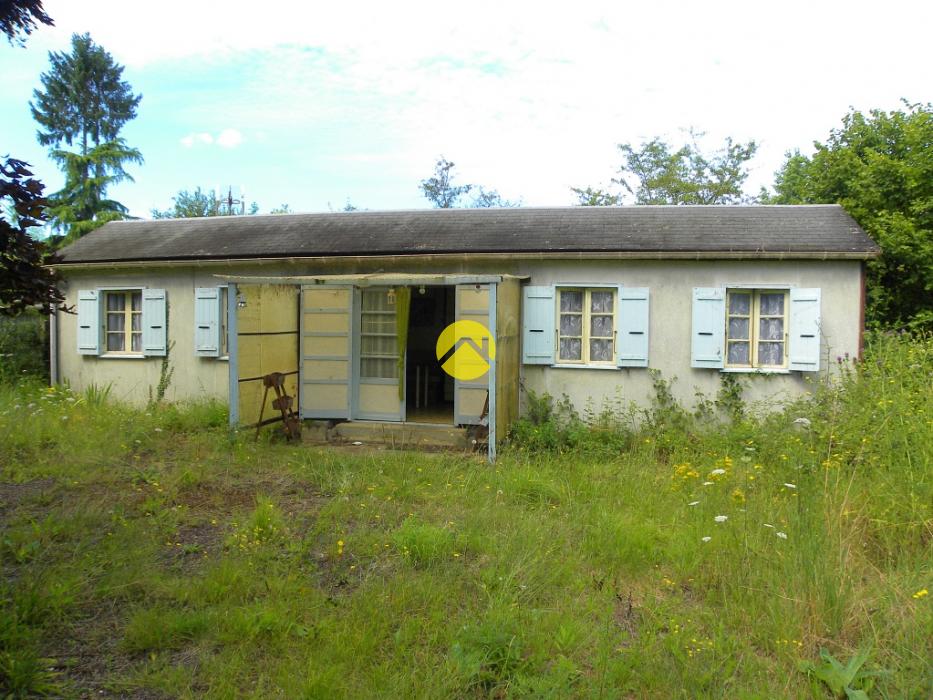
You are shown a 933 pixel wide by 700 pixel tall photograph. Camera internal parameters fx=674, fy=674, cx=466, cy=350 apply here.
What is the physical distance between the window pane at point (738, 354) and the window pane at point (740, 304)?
459 mm

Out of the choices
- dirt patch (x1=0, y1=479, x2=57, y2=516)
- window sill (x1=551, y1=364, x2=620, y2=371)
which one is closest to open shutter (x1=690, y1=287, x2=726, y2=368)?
window sill (x1=551, y1=364, x2=620, y2=371)

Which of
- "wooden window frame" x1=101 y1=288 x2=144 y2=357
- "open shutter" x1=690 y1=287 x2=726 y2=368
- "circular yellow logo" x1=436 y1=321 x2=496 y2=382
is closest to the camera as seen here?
"circular yellow logo" x1=436 y1=321 x2=496 y2=382

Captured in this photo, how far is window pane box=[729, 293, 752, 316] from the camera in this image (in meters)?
9.64

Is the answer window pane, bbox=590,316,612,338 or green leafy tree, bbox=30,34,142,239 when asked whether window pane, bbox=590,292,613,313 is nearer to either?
window pane, bbox=590,316,612,338

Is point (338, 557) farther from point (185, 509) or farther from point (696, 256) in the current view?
point (696, 256)

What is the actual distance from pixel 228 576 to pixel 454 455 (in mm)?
4292

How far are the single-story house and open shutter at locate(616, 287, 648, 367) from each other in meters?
0.02

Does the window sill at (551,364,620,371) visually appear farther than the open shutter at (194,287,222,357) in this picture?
No

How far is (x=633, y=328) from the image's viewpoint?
9.69m

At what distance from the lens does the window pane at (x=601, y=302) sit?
32.8ft

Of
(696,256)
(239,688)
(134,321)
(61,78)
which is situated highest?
(61,78)

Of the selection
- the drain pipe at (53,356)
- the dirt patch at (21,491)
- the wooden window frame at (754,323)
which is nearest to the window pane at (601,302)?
the wooden window frame at (754,323)

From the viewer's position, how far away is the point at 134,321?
12.0 m

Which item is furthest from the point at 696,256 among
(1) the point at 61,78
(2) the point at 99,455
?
(1) the point at 61,78
